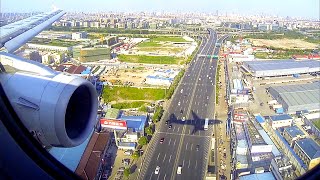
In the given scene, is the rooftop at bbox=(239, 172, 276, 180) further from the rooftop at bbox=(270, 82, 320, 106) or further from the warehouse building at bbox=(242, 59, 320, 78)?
the warehouse building at bbox=(242, 59, 320, 78)

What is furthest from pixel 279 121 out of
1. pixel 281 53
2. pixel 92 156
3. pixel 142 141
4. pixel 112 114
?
pixel 281 53

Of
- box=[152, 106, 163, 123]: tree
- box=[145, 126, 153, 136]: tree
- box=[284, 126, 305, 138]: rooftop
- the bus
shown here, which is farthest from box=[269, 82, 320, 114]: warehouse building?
box=[145, 126, 153, 136]: tree

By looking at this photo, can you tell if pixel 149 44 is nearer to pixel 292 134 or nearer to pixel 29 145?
pixel 292 134

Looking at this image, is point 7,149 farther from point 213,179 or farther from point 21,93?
point 213,179

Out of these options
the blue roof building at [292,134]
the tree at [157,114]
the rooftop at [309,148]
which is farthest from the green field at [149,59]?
the rooftop at [309,148]

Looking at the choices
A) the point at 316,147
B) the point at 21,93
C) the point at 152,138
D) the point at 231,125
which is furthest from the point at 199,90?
the point at 21,93

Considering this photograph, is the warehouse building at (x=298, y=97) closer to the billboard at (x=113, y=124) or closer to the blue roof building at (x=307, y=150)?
the blue roof building at (x=307, y=150)

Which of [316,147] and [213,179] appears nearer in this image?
[213,179]
